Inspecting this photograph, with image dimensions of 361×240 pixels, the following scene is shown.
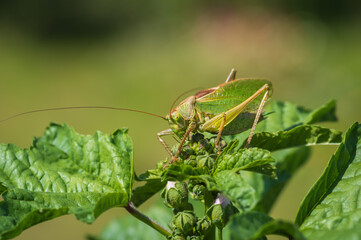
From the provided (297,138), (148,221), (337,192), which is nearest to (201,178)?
(148,221)

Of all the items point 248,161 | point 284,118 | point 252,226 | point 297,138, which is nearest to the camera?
point 252,226

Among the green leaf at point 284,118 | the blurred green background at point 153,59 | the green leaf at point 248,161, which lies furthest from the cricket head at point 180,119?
the blurred green background at point 153,59

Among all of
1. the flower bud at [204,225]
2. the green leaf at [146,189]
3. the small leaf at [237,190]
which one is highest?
the small leaf at [237,190]

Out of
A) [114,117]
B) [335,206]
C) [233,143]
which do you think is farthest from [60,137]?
[114,117]

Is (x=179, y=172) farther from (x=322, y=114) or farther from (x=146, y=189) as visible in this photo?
(x=322, y=114)

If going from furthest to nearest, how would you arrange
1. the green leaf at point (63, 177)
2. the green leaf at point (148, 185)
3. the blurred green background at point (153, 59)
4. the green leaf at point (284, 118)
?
the blurred green background at point (153, 59)
the green leaf at point (284, 118)
the green leaf at point (148, 185)
the green leaf at point (63, 177)

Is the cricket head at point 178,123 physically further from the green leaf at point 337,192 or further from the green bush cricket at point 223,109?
the green leaf at point 337,192

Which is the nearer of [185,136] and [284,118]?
[185,136]
